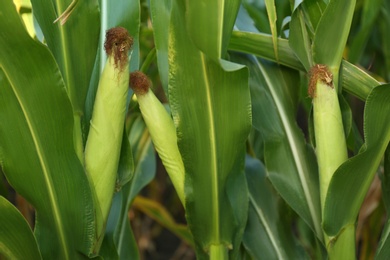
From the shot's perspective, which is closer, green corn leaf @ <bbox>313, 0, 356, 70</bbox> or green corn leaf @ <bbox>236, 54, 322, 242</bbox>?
green corn leaf @ <bbox>313, 0, 356, 70</bbox>

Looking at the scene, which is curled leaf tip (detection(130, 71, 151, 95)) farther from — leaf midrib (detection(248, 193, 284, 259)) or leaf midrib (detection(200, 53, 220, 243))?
leaf midrib (detection(248, 193, 284, 259))

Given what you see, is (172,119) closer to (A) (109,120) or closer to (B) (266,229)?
(A) (109,120)

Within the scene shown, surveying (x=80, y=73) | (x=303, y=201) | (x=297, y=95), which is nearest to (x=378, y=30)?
(x=297, y=95)

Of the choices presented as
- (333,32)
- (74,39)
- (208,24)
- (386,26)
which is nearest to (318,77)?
(333,32)

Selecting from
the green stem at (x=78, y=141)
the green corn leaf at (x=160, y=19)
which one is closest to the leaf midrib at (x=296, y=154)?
the green corn leaf at (x=160, y=19)

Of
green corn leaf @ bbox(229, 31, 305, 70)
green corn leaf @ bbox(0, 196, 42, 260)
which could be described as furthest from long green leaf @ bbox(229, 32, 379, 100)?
green corn leaf @ bbox(0, 196, 42, 260)

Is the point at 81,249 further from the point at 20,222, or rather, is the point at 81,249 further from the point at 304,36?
the point at 304,36
